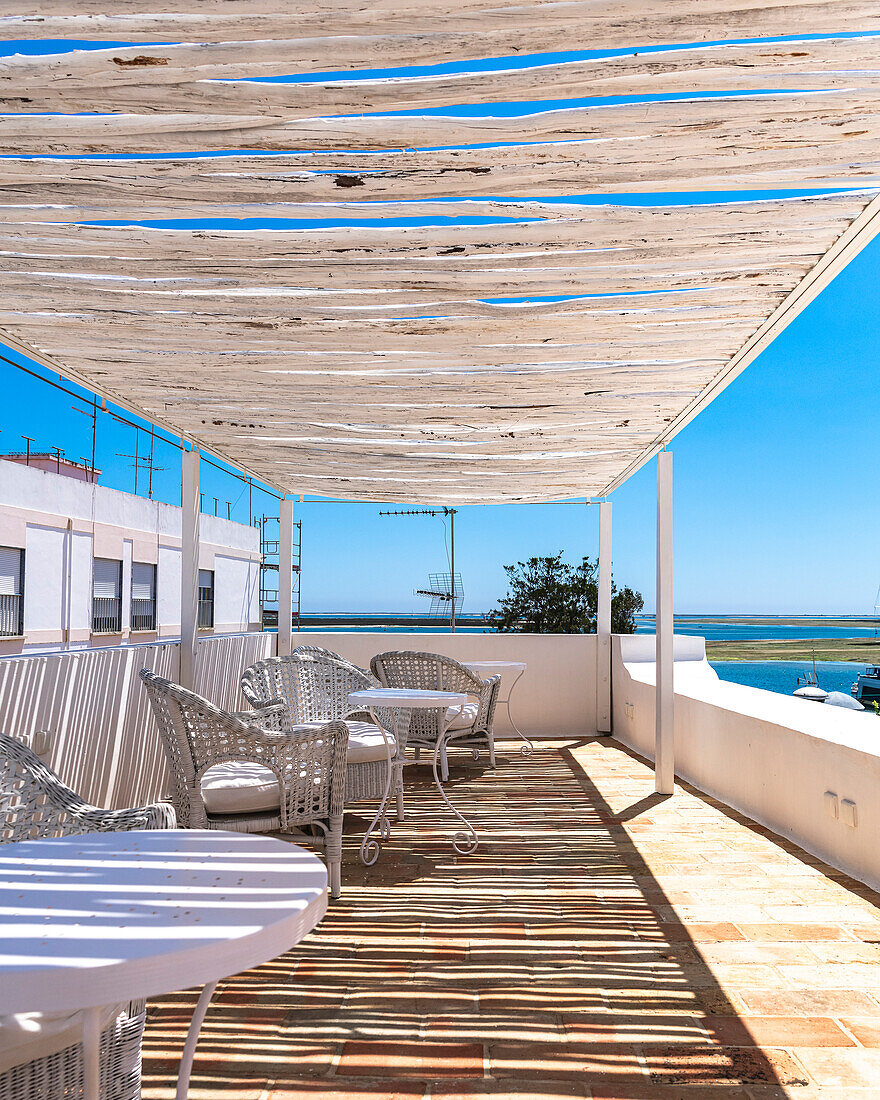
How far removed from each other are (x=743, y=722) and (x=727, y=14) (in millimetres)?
4114

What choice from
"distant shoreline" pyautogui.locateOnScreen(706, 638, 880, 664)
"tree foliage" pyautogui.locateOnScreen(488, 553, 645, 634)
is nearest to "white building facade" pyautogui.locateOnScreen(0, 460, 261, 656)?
"tree foliage" pyautogui.locateOnScreen(488, 553, 645, 634)

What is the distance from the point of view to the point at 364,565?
27.8m

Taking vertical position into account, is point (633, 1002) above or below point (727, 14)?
below

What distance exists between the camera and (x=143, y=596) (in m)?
20.1

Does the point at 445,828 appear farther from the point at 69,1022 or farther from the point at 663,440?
the point at 69,1022

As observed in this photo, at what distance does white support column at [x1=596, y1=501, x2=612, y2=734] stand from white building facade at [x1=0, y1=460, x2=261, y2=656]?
5345 millimetres

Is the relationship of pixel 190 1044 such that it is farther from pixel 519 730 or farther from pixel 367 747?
pixel 519 730

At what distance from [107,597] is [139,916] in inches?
747

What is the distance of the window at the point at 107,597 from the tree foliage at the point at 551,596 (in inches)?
341

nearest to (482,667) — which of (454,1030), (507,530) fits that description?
(454,1030)

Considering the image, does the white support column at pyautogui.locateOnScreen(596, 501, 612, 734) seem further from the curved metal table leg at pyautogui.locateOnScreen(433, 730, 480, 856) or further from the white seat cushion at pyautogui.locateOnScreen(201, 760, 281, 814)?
the white seat cushion at pyautogui.locateOnScreen(201, 760, 281, 814)

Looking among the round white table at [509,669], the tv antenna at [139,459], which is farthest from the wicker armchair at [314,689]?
the tv antenna at [139,459]

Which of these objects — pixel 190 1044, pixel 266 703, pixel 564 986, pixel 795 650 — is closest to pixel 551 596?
pixel 266 703

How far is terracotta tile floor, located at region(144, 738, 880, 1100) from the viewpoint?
205 cm
